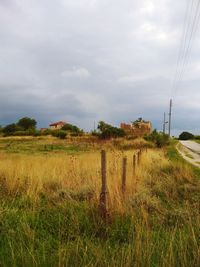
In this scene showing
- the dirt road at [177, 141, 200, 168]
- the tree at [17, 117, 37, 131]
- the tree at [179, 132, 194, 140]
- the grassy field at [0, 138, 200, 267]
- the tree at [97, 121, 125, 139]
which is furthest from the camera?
the tree at [179, 132, 194, 140]

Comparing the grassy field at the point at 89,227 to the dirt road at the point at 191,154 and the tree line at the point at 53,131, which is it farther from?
the tree line at the point at 53,131

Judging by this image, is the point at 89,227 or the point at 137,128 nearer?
the point at 89,227

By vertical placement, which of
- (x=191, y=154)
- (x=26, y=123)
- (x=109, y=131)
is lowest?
(x=191, y=154)

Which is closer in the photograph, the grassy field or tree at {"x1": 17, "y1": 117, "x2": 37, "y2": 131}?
the grassy field

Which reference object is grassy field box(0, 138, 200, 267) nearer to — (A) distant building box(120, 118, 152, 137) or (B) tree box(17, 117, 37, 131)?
(A) distant building box(120, 118, 152, 137)

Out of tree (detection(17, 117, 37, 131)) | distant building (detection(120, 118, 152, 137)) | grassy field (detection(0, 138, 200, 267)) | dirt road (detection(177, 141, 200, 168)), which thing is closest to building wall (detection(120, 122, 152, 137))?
distant building (detection(120, 118, 152, 137))

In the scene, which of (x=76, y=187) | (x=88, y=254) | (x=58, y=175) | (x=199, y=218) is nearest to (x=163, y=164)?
(x=58, y=175)

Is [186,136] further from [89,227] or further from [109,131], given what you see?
[89,227]

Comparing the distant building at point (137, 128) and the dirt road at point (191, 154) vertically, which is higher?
the distant building at point (137, 128)

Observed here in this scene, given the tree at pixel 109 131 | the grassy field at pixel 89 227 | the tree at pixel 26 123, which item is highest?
the tree at pixel 26 123

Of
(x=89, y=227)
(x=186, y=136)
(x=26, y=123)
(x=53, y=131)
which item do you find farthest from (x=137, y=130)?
(x=26, y=123)

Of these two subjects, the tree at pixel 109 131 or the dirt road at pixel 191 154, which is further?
the tree at pixel 109 131

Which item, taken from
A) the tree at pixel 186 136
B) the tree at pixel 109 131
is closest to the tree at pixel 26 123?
the tree at pixel 109 131

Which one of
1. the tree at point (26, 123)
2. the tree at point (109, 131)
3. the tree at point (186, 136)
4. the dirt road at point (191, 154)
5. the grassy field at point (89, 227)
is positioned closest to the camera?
the grassy field at point (89, 227)
